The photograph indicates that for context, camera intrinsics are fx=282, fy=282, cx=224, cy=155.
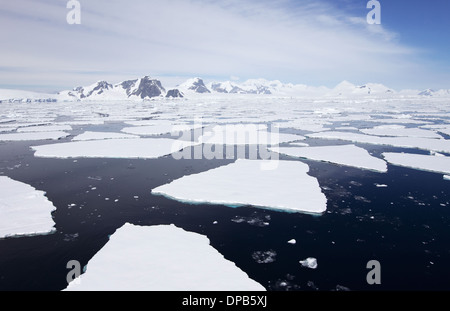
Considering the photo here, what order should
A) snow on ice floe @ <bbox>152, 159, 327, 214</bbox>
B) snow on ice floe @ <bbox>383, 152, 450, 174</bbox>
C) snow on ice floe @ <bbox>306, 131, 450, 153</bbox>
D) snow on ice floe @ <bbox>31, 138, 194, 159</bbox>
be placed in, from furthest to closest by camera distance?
snow on ice floe @ <bbox>306, 131, 450, 153</bbox> < snow on ice floe @ <bbox>31, 138, 194, 159</bbox> < snow on ice floe @ <bbox>383, 152, 450, 174</bbox> < snow on ice floe @ <bbox>152, 159, 327, 214</bbox>

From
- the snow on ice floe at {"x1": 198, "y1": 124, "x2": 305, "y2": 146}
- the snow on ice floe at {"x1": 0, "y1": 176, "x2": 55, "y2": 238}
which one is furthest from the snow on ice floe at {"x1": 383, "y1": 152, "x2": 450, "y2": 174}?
the snow on ice floe at {"x1": 0, "y1": 176, "x2": 55, "y2": 238}

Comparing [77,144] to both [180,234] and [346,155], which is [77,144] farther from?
[346,155]

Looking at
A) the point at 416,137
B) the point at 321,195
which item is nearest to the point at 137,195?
the point at 321,195

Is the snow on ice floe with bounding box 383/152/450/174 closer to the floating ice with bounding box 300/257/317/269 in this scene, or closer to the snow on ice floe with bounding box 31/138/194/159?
the floating ice with bounding box 300/257/317/269

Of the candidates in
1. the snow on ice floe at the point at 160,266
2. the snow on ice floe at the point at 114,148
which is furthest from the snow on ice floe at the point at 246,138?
the snow on ice floe at the point at 160,266

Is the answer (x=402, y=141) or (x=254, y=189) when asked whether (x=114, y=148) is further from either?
(x=402, y=141)
